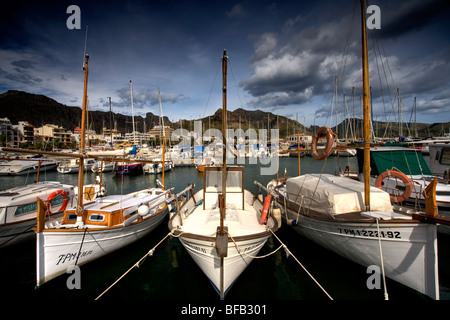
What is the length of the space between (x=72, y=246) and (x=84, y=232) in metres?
0.63

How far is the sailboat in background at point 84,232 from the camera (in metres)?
6.95

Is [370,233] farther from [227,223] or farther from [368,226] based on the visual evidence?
[227,223]

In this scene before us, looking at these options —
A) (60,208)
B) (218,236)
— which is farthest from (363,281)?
(60,208)

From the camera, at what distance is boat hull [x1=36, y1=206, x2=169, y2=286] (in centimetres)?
692

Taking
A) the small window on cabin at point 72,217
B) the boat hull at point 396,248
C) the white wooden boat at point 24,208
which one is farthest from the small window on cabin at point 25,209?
the boat hull at point 396,248

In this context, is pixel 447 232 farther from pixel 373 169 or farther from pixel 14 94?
pixel 14 94

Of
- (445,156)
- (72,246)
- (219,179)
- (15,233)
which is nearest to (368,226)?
(219,179)

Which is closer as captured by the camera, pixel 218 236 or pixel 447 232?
pixel 218 236

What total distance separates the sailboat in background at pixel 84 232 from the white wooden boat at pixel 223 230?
9.39 feet
